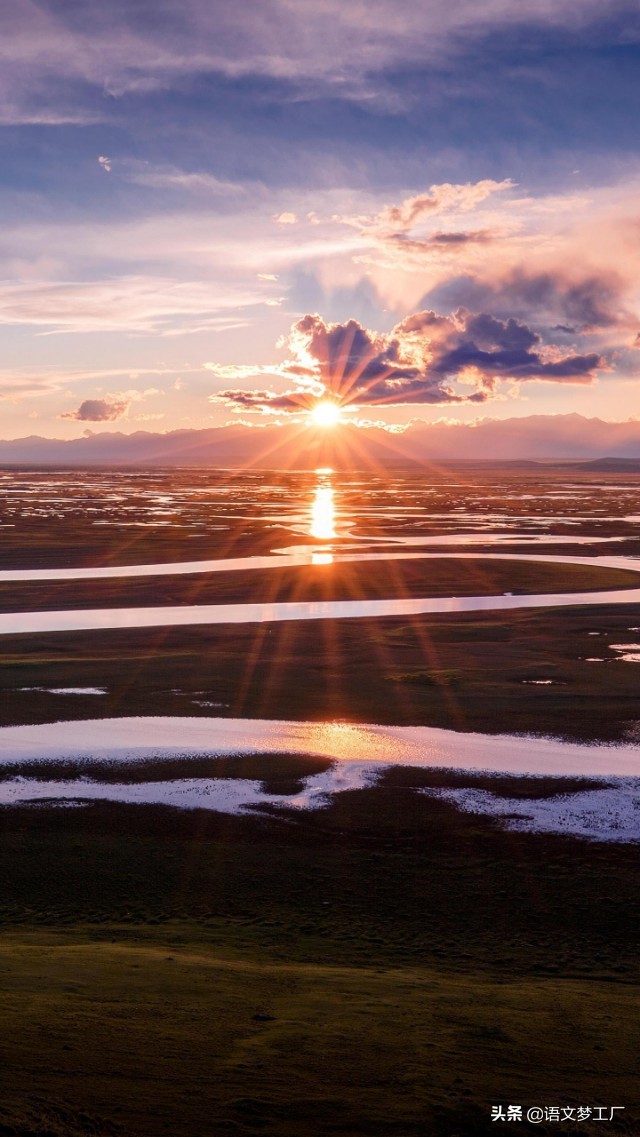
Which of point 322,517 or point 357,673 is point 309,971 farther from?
point 322,517

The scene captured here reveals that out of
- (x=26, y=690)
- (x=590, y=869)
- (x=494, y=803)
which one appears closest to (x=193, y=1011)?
(x=590, y=869)

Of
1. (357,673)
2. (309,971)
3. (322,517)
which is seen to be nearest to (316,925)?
(309,971)

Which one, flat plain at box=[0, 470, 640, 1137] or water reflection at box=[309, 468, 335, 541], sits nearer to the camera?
flat plain at box=[0, 470, 640, 1137]

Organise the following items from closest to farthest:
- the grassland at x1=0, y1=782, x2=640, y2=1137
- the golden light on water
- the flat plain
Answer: the grassland at x1=0, y1=782, x2=640, y2=1137, the flat plain, the golden light on water

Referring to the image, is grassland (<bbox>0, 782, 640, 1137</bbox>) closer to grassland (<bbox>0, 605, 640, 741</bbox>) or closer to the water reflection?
grassland (<bbox>0, 605, 640, 741</bbox>)

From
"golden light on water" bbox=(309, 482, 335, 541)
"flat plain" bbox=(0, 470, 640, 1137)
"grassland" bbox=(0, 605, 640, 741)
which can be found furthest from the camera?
"golden light on water" bbox=(309, 482, 335, 541)

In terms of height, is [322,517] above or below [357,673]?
above

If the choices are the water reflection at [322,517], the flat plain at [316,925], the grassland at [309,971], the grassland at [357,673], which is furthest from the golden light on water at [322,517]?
the grassland at [309,971]

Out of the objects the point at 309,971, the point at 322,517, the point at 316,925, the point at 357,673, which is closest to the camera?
the point at 309,971

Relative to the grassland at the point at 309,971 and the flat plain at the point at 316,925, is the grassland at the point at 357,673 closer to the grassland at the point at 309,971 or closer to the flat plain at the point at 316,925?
the flat plain at the point at 316,925

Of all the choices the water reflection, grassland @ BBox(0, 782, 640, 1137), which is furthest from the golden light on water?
grassland @ BBox(0, 782, 640, 1137)

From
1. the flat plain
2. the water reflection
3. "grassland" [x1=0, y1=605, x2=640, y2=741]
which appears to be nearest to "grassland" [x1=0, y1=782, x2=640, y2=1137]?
the flat plain

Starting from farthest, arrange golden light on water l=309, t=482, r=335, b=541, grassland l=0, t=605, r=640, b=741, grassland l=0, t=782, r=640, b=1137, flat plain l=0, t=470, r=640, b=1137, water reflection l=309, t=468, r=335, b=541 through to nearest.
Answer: golden light on water l=309, t=482, r=335, b=541 → water reflection l=309, t=468, r=335, b=541 → grassland l=0, t=605, r=640, b=741 → flat plain l=0, t=470, r=640, b=1137 → grassland l=0, t=782, r=640, b=1137

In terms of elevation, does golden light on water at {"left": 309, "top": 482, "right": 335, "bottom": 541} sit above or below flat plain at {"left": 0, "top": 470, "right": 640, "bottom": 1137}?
above
